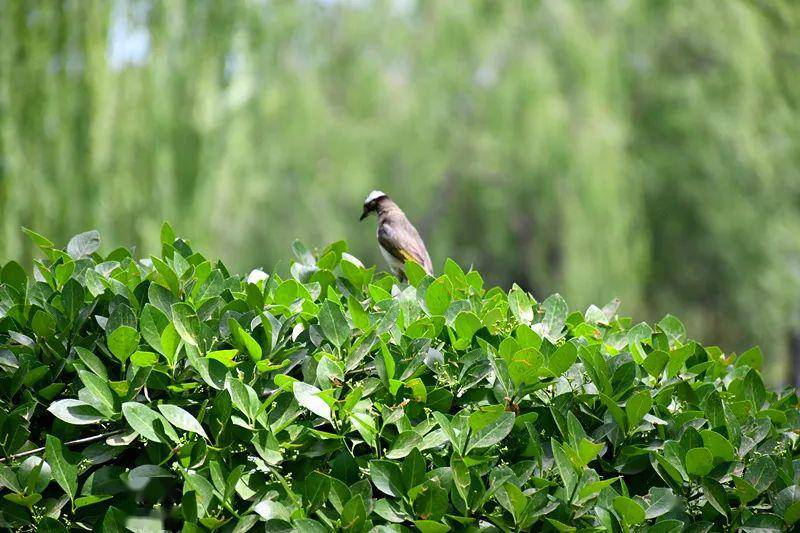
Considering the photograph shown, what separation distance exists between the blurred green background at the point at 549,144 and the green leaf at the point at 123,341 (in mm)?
8538

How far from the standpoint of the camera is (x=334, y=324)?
2342 millimetres

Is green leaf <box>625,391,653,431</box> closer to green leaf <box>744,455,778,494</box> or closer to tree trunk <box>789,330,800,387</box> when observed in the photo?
green leaf <box>744,455,778,494</box>

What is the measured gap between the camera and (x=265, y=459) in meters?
2.08

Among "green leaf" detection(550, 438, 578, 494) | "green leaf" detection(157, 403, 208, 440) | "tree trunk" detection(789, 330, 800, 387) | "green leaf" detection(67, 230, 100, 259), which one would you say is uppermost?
"green leaf" detection(67, 230, 100, 259)

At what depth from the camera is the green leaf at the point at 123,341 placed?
2.15 metres

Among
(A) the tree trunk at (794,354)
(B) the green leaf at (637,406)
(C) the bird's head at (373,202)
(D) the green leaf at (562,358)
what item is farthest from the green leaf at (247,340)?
(A) the tree trunk at (794,354)

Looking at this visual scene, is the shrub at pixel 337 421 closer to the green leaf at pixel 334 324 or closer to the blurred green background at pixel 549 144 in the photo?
the green leaf at pixel 334 324

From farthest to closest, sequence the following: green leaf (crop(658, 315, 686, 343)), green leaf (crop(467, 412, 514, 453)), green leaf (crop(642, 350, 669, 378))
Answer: green leaf (crop(658, 315, 686, 343)), green leaf (crop(642, 350, 669, 378)), green leaf (crop(467, 412, 514, 453))

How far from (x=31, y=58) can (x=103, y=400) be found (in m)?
6.65

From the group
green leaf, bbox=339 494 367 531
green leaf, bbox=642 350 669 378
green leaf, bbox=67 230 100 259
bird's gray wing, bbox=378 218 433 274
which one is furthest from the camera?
bird's gray wing, bbox=378 218 433 274

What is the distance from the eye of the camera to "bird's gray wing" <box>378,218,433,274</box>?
18.4 feet

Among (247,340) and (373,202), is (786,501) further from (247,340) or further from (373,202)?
(373,202)

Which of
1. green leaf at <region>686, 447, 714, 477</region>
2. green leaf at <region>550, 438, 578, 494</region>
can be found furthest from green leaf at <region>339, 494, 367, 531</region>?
green leaf at <region>686, 447, 714, 477</region>

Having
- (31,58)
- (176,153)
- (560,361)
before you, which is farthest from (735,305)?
(560,361)
